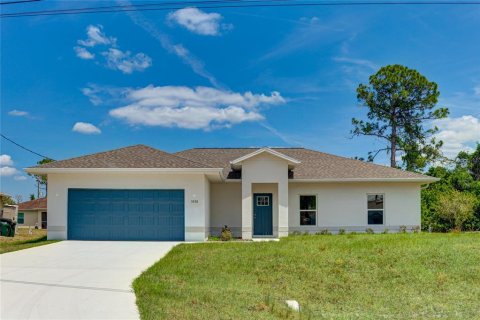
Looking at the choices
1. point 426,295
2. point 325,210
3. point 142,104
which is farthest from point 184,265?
point 142,104

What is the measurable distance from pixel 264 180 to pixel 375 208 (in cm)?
601

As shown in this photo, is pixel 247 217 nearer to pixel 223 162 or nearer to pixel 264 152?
pixel 264 152

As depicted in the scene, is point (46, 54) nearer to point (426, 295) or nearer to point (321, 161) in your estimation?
point (321, 161)

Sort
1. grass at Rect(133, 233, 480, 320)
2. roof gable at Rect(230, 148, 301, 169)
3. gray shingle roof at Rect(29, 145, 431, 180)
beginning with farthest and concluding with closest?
roof gable at Rect(230, 148, 301, 169)
gray shingle roof at Rect(29, 145, 431, 180)
grass at Rect(133, 233, 480, 320)

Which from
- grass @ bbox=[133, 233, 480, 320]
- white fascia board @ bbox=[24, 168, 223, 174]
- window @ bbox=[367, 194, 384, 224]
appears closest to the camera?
grass @ bbox=[133, 233, 480, 320]

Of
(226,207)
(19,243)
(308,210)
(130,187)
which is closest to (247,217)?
(226,207)

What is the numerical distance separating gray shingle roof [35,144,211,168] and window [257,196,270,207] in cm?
396

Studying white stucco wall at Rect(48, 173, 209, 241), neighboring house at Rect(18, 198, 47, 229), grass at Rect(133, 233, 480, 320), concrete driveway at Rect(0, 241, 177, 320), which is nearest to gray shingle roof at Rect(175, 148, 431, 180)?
white stucco wall at Rect(48, 173, 209, 241)

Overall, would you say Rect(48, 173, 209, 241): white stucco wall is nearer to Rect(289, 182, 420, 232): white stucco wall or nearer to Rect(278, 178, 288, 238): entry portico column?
Rect(278, 178, 288, 238): entry portico column

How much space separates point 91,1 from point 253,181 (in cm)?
1019

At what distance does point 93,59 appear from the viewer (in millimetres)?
23562

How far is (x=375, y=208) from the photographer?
21953mm

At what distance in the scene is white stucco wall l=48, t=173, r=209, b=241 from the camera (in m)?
18.8

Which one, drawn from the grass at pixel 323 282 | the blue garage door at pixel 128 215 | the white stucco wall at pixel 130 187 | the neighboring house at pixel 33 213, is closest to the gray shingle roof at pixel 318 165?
the white stucco wall at pixel 130 187
